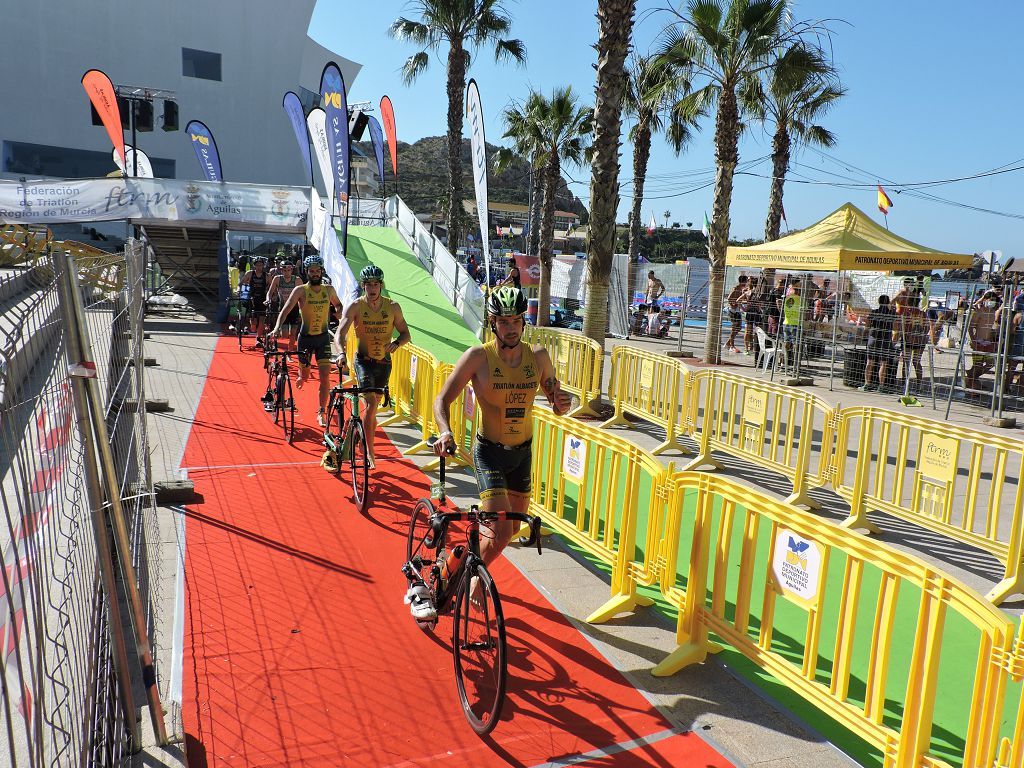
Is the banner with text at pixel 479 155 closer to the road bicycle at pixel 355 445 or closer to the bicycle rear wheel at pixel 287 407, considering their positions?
the bicycle rear wheel at pixel 287 407

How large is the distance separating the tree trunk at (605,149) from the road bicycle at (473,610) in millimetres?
7923

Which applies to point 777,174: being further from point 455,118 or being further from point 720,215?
point 455,118

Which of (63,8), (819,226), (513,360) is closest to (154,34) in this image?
(63,8)

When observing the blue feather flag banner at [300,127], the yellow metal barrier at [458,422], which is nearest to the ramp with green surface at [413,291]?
the blue feather flag banner at [300,127]

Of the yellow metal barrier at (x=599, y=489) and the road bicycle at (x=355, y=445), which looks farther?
the road bicycle at (x=355, y=445)

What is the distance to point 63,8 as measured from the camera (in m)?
43.9

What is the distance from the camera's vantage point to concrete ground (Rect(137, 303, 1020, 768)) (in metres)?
3.83

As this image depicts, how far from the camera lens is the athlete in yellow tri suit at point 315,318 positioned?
952cm

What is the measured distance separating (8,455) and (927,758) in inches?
143

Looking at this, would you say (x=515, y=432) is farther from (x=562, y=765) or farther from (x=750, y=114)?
(x=750, y=114)

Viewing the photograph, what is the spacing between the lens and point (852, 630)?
356 cm

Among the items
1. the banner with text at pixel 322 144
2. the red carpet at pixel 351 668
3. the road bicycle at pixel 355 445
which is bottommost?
the red carpet at pixel 351 668

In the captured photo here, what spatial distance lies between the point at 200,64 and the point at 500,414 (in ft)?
174

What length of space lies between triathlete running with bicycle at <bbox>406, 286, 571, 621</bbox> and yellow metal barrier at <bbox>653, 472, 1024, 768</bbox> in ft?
3.46
